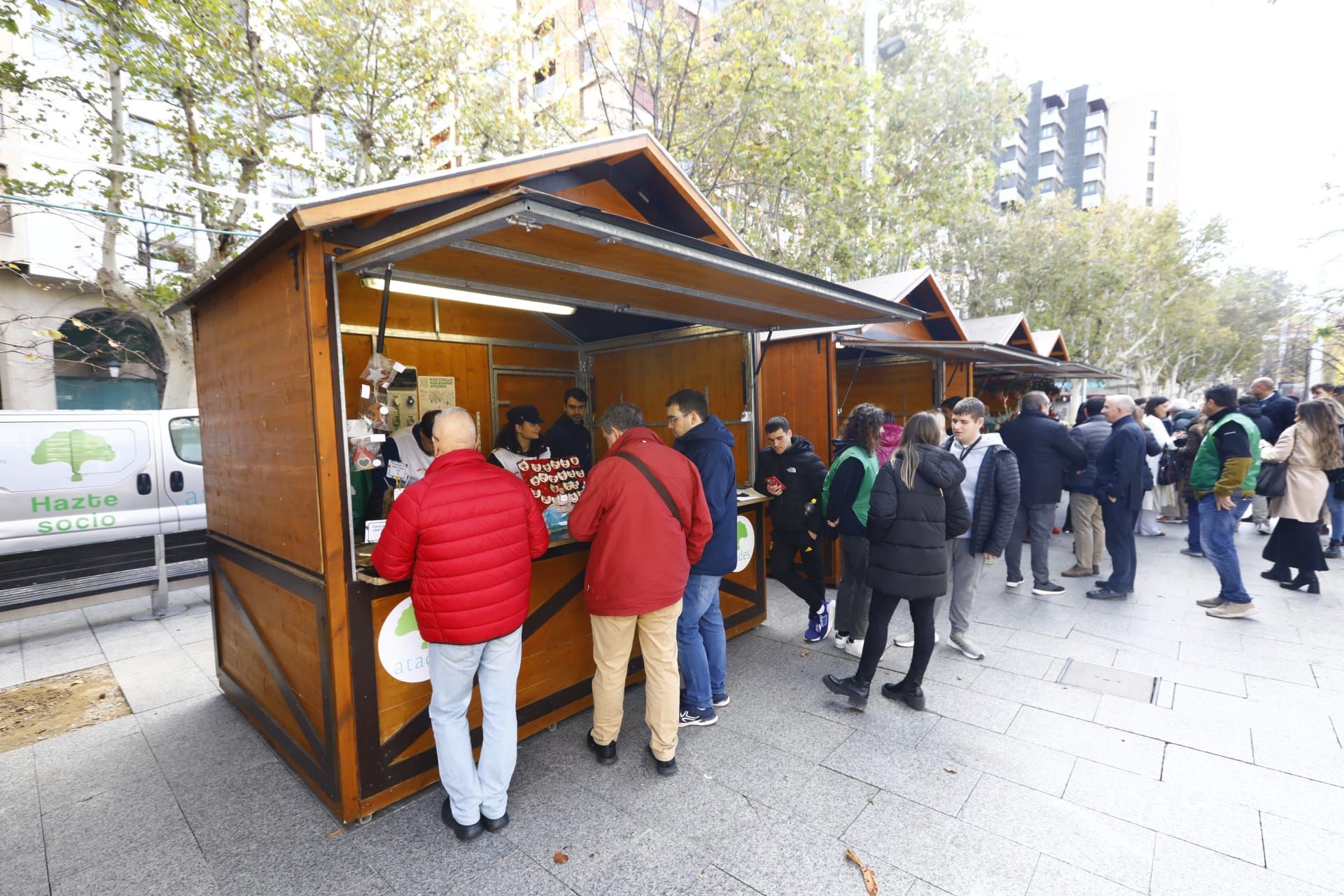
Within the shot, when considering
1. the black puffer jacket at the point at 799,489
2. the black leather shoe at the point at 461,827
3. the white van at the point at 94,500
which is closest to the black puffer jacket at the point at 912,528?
the black puffer jacket at the point at 799,489

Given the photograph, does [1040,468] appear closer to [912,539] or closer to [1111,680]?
[1111,680]

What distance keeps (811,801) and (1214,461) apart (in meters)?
4.81

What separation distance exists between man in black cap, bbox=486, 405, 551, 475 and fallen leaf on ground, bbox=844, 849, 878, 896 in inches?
131

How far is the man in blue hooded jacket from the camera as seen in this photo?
3.44 m

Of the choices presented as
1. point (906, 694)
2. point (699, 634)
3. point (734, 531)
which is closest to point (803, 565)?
point (906, 694)

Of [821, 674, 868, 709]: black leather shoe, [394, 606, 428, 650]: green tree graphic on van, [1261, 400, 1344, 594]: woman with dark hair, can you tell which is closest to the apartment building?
[1261, 400, 1344, 594]: woman with dark hair

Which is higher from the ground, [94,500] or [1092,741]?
[94,500]

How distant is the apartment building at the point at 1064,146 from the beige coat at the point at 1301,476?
58.2 metres

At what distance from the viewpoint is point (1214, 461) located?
4953 millimetres

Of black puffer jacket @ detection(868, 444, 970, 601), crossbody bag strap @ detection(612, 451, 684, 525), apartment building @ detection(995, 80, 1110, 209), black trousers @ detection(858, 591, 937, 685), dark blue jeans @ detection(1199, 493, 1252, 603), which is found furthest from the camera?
apartment building @ detection(995, 80, 1110, 209)

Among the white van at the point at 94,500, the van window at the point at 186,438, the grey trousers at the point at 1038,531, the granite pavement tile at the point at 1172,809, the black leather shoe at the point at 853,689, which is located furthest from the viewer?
the van window at the point at 186,438

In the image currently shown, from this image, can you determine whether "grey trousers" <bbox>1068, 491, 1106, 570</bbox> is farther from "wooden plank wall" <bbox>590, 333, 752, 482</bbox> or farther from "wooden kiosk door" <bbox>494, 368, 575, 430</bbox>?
"wooden kiosk door" <bbox>494, 368, 575, 430</bbox>

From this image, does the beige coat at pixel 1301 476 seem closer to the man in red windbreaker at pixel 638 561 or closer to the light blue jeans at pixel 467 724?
the man in red windbreaker at pixel 638 561

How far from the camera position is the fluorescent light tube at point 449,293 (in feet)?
A: 11.2
